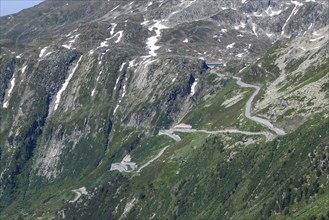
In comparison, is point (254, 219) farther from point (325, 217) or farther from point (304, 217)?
point (325, 217)

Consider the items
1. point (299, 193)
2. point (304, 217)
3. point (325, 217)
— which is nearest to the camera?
point (325, 217)

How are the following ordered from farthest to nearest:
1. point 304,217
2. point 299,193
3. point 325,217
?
point 299,193, point 304,217, point 325,217

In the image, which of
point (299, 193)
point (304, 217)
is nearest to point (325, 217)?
point (304, 217)

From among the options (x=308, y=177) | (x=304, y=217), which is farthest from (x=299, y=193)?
(x=304, y=217)

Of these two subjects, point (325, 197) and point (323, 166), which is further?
point (323, 166)

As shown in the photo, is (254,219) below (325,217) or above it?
below

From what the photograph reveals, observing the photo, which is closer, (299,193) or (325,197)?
(325,197)

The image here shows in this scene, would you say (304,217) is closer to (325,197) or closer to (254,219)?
(325,197)
